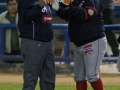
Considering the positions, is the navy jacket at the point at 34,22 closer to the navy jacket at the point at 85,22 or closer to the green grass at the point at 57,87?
the navy jacket at the point at 85,22

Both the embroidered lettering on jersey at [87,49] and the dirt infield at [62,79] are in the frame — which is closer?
the embroidered lettering on jersey at [87,49]

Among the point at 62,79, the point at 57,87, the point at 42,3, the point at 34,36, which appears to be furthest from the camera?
the point at 62,79

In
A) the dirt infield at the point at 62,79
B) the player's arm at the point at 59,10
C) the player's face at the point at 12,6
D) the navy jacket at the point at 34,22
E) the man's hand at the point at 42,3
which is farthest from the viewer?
the player's face at the point at 12,6

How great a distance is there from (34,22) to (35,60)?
1.49 ft

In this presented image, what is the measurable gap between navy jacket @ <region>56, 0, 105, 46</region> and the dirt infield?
2452 millimetres

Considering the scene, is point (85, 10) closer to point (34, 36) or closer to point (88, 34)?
point (88, 34)

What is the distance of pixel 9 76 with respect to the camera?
9.22 m

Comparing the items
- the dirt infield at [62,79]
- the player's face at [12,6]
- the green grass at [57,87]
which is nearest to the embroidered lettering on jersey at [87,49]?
the green grass at [57,87]

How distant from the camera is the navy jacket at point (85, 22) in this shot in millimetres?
6035

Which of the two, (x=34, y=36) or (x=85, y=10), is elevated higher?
(x=85, y=10)

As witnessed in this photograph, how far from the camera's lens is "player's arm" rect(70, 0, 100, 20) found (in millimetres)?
5988

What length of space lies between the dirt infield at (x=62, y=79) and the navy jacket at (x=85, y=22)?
245 cm

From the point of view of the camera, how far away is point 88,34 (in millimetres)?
6152

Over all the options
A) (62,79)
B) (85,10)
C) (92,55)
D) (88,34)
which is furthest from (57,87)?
(85,10)
